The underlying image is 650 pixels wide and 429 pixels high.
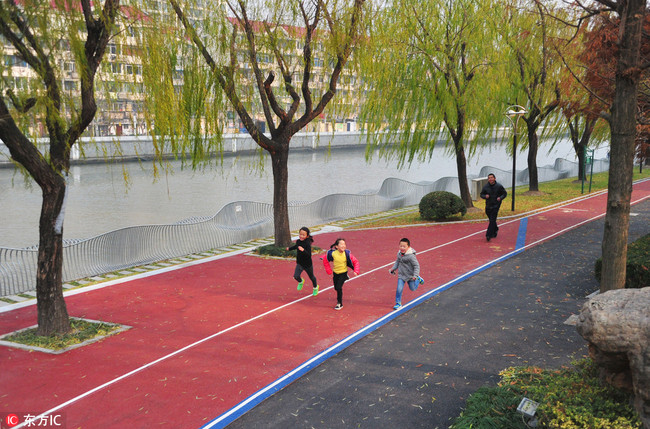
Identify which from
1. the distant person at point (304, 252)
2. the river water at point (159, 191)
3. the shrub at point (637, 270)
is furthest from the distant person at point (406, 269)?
the river water at point (159, 191)

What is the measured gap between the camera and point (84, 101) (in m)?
9.67

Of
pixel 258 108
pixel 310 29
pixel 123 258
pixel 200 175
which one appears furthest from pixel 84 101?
pixel 200 175

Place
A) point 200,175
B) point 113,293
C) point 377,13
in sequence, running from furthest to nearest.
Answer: point 200,175
point 377,13
point 113,293

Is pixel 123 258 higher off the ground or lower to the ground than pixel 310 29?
lower

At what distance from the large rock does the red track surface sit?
13.6 feet

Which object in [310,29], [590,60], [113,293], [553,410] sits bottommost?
[113,293]

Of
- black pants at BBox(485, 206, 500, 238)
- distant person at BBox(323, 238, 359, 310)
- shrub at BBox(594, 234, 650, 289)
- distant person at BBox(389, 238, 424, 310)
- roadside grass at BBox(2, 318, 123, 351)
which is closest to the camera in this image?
roadside grass at BBox(2, 318, 123, 351)

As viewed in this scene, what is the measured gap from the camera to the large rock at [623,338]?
533cm

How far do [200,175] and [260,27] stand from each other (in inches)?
1234

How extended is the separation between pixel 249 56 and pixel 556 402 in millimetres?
12345

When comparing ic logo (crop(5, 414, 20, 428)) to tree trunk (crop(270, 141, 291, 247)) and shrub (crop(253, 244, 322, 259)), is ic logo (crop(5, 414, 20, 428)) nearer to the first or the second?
shrub (crop(253, 244, 322, 259))

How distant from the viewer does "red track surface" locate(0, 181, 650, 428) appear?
7305mm

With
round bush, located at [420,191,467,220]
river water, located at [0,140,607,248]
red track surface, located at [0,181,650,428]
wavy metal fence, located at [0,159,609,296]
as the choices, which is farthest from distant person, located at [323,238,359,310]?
round bush, located at [420,191,467,220]

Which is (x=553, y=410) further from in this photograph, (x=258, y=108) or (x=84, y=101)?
(x=258, y=108)
